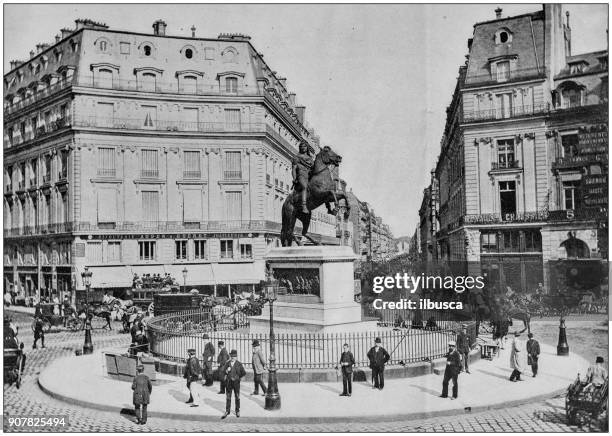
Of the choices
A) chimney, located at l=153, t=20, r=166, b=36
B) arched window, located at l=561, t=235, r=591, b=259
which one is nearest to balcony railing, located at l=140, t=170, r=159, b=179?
chimney, located at l=153, t=20, r=166, b=36

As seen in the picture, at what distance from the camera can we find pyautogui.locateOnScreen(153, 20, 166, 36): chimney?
42969 millimetres

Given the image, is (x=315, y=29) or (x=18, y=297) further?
(x=18, y=297)

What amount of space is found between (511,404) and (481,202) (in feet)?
85.2

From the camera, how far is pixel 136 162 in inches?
1684

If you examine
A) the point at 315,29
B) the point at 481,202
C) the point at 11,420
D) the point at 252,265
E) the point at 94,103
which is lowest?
the point at 11,420

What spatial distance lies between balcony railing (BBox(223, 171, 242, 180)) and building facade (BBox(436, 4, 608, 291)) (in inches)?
681

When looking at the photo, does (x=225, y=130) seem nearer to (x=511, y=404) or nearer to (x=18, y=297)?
(x=18, y=297)

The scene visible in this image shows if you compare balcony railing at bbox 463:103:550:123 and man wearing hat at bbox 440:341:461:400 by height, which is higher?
balcony railing at bbox 463:103:550:123

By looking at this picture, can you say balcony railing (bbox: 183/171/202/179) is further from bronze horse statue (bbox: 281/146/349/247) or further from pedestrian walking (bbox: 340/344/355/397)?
pedestrian walking (bbox: 340/344/355/397)

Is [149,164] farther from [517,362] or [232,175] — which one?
[517,362]

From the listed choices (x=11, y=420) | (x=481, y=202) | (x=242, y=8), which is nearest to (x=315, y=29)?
(x=242, y=8)

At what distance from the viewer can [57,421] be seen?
44.7 feet

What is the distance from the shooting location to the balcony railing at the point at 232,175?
45834 millimetres

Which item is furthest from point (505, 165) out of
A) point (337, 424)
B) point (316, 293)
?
point (337, 424)
